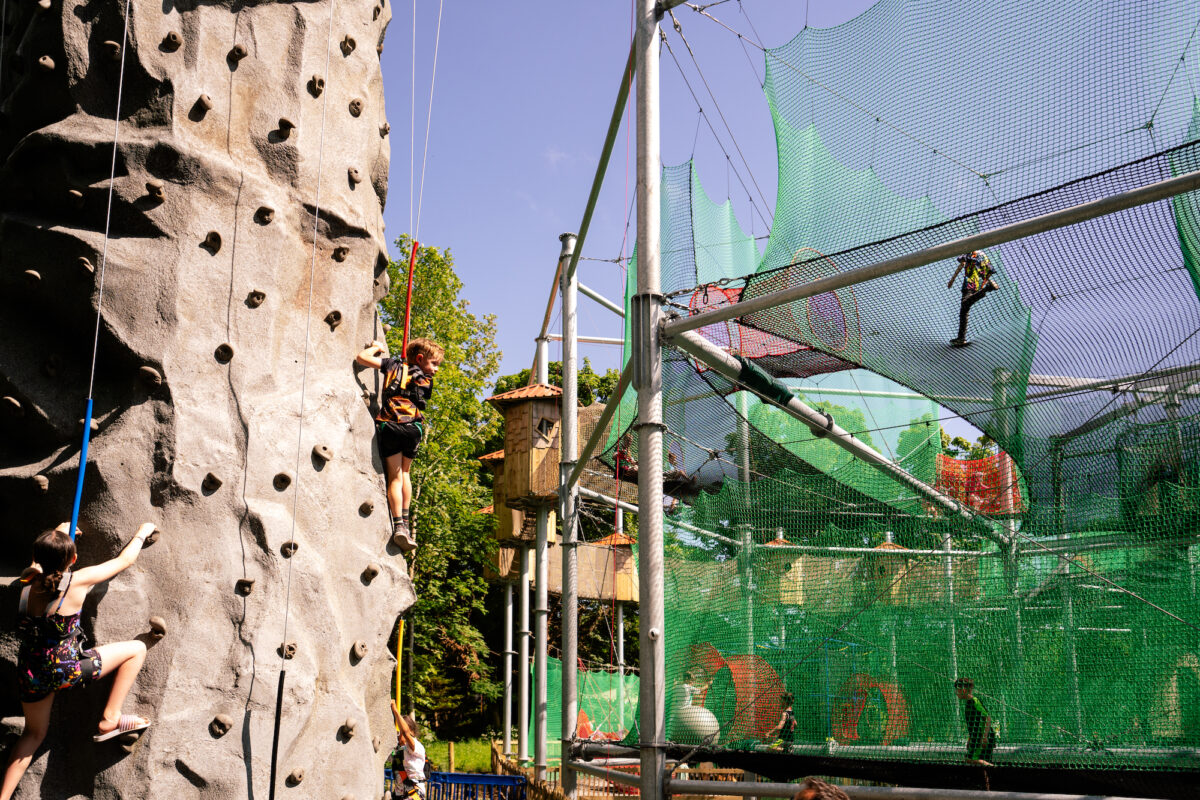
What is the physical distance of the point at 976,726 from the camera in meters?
4.94

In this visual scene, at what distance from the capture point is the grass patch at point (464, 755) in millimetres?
22558

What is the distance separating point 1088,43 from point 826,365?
3.13 m

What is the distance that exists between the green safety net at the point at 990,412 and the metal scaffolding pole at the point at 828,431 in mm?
83

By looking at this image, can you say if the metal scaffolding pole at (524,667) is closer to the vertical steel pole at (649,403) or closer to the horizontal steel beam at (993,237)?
the vertical steel pole at (649,403)

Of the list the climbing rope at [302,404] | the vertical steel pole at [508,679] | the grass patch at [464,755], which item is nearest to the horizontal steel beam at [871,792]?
the climbing rope at [302,404]

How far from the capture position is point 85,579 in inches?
162

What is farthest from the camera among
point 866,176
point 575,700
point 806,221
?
point 575,700

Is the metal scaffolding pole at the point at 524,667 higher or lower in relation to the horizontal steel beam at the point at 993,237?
lower

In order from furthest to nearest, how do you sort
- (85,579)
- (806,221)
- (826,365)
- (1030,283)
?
(826,365), (806,221), (1030,283), (85,579)

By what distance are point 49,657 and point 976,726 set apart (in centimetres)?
414

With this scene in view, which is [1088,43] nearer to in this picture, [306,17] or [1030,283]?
[1030,283]

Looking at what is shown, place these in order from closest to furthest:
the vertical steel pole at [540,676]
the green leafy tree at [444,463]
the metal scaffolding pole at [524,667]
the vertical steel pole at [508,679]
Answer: the vertical steel pole at [540,676], the metal scaffolding pole at [524,667], the vertical steel pole at [508,679], the green leafy tree at [444,463]

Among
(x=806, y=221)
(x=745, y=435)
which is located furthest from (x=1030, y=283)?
(x=745, y=435)

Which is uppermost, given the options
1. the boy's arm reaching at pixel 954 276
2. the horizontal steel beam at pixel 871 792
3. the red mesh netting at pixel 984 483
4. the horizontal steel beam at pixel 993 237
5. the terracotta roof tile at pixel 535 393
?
the terracotta roof tile at pixel 535 393
